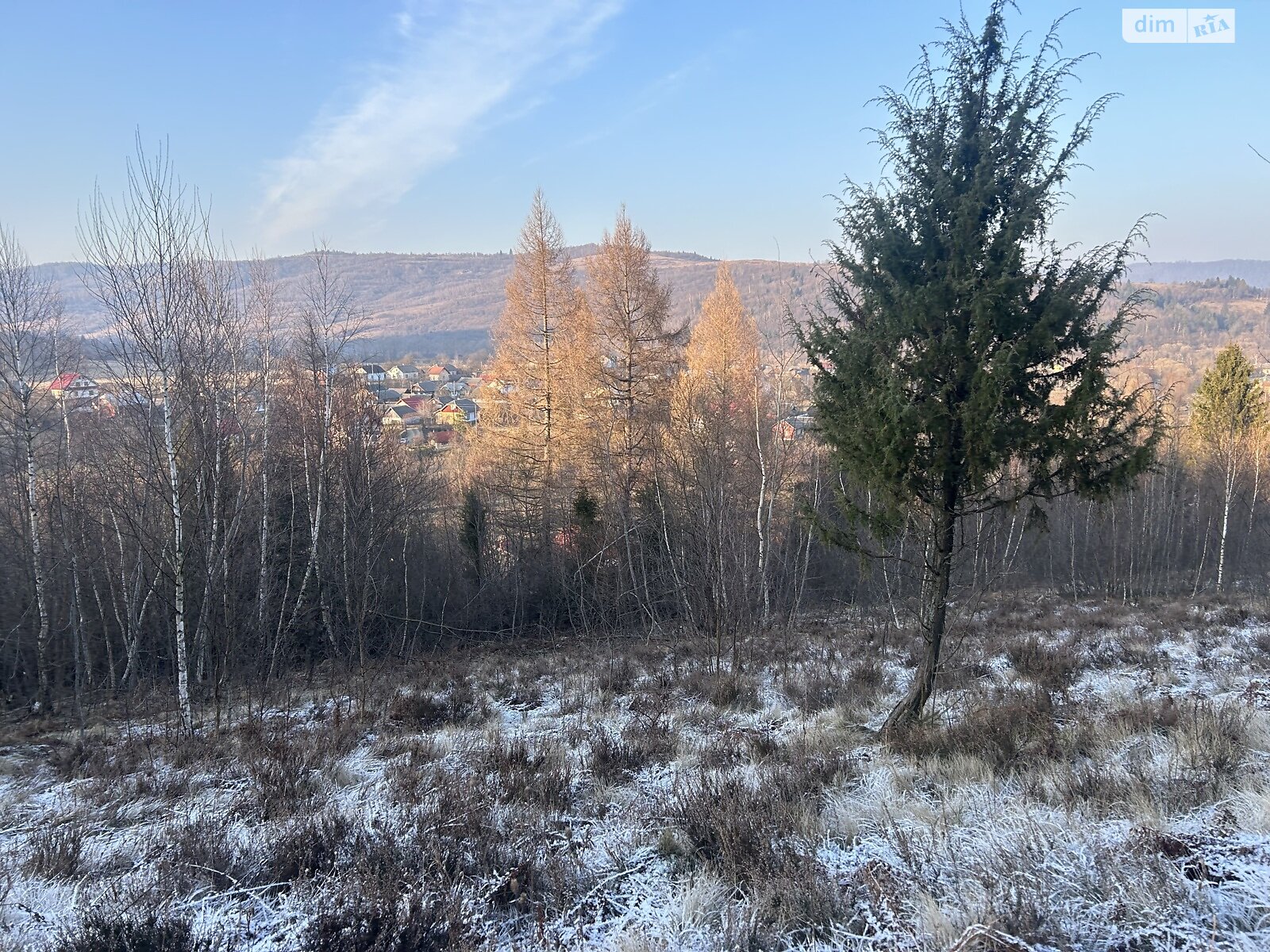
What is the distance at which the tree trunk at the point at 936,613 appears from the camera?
18.0 feet

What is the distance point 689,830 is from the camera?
378cm

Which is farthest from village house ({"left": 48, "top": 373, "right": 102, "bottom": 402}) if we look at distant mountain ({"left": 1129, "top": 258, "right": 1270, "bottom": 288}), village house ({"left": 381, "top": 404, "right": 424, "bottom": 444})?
distant mountain ({"left": 1129, "top": 258, "right": 1270, "bottom": 288})

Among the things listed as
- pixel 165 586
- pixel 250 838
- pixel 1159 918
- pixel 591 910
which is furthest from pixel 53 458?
pixel 1159 918

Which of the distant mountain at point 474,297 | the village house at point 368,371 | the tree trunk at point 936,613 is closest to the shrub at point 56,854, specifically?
the tree trunk at point 936,613

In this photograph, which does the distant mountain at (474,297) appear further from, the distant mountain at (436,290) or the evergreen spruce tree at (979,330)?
the evergreen spruce tree at (979,330)

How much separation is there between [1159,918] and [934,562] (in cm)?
322

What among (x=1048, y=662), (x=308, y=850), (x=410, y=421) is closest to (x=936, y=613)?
(x=1048, y=662)

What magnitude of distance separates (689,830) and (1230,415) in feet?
96.5

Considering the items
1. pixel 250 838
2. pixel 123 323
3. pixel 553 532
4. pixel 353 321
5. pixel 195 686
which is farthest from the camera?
pixel 553 532

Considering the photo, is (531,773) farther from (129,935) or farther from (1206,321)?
(1206,321)

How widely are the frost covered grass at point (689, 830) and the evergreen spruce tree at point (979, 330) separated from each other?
194cm

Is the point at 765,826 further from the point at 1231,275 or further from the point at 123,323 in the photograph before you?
the point at 1231,275

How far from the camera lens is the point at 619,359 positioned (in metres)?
20.6

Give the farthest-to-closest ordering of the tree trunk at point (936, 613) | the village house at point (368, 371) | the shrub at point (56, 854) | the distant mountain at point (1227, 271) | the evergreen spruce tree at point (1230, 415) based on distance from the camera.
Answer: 1. the distant mountain at point (1227, 271)
2. the evergreen spruce tree at point (1230, 415)
3. the village house at point (368, 371)
4. the tree trunk at point (936, 613)
5. the shrub at point (56, 854)
